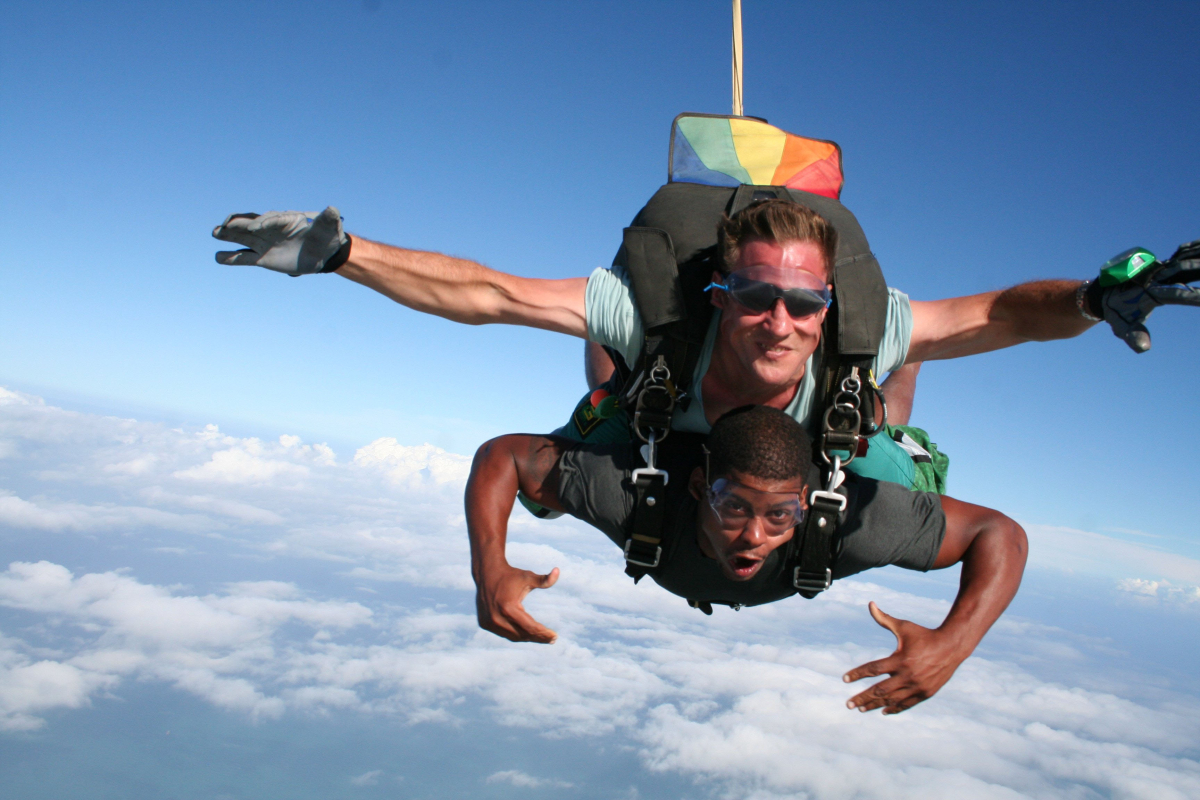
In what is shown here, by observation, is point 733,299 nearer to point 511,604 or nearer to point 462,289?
point 462,289

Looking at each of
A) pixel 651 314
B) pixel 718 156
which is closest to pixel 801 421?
pixel 651 314

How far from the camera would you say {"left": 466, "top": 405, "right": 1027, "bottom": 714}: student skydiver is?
2652 millimetres

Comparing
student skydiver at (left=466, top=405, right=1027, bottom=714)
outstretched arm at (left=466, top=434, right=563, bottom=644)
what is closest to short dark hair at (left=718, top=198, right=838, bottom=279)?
student skydiver at (left=466, top=405, right=1027, bottom=714)

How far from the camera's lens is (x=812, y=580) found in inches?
113

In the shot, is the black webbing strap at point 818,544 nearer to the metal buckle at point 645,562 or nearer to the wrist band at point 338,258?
the metal buckle at point 645,562

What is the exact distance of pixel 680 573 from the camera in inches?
122

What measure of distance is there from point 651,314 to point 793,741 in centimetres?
22309

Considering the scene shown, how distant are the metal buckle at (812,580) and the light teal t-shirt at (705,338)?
2.04 feet

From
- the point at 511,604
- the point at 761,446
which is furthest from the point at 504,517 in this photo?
the point at 761,446

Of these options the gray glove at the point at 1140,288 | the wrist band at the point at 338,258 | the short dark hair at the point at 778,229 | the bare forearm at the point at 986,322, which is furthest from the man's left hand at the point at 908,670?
the wrist band at the point at 338,258

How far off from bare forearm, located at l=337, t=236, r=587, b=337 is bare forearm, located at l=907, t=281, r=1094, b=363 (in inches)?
61.7

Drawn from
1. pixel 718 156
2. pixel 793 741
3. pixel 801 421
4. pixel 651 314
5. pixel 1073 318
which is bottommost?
pixel 793 741

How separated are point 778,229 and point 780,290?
0.29 meters

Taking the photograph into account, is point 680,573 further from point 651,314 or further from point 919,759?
point 919,759
